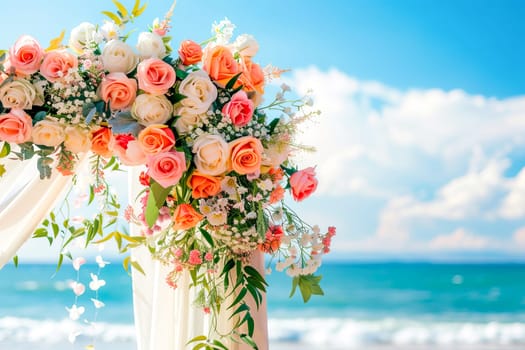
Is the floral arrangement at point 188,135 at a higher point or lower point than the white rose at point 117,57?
lower

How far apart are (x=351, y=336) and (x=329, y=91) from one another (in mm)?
6889

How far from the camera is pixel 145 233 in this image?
1919mm

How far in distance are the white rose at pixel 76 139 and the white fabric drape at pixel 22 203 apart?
20 cm

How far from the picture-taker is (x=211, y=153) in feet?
5.49

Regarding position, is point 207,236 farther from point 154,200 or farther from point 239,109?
point 239,109

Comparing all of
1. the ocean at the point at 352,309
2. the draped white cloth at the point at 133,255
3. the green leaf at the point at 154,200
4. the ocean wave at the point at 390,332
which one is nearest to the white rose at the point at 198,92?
the green leaf at the point at 154,200

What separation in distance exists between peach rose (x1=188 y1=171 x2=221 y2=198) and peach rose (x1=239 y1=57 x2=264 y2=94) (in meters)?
0.27

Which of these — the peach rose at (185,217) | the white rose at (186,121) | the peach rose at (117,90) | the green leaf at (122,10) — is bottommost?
the peach rose at (185,217)

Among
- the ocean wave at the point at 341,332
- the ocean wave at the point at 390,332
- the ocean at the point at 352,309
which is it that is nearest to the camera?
the ocean wave at the point at 341,332

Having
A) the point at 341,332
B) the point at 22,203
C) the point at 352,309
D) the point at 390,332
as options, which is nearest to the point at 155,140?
the point at 22,203

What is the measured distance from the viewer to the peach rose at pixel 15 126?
5.52ft

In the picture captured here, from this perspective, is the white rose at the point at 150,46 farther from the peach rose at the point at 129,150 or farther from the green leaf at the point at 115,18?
the peach rose at the point at 129,150

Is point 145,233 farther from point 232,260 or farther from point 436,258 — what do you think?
point 436,258

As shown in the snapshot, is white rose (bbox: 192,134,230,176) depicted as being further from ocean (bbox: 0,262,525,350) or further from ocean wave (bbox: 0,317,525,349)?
ocean wave (bbox: 0,317,525,349)
